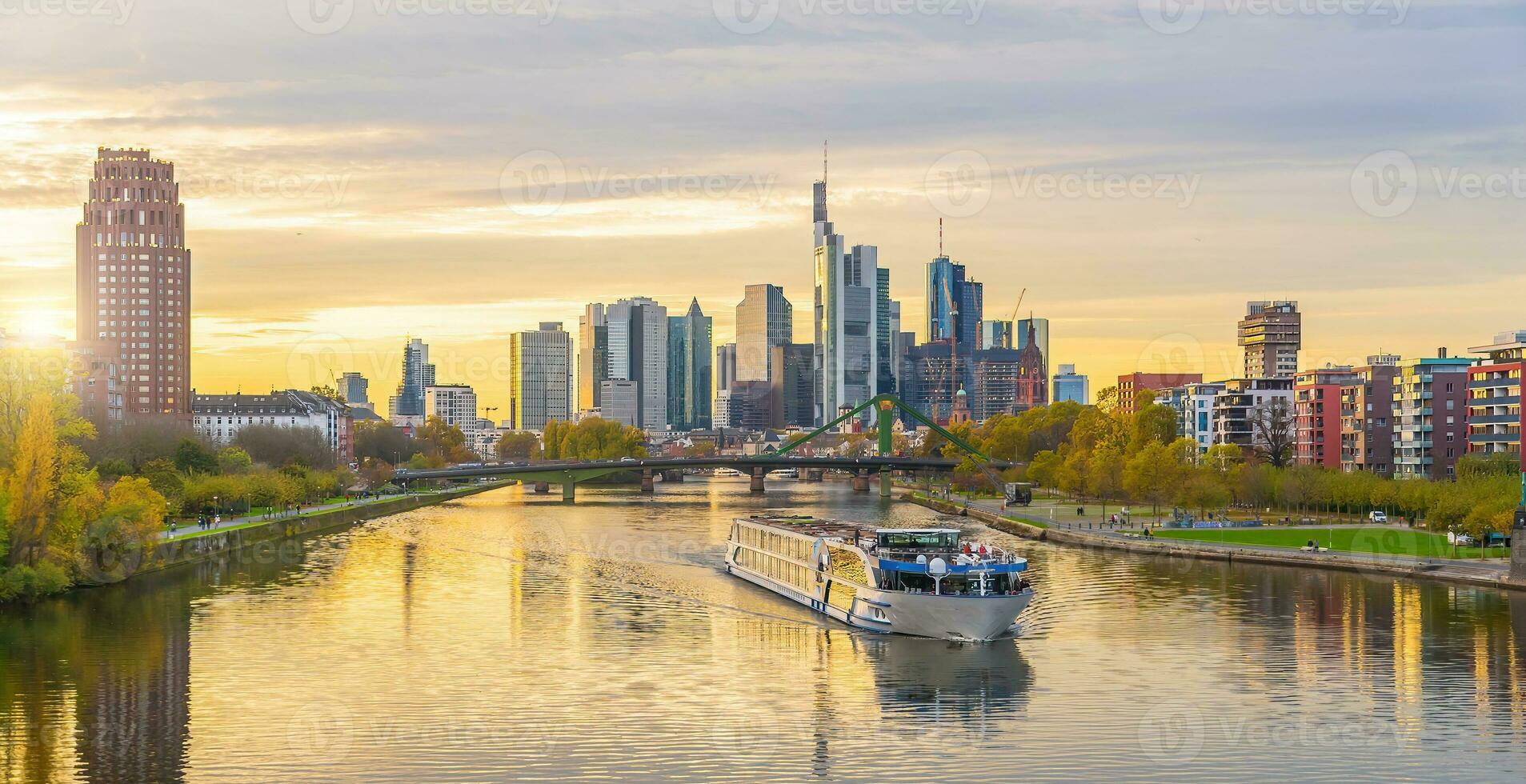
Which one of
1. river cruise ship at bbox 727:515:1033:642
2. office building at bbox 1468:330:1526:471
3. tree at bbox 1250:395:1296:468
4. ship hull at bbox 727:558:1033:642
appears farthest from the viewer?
tree at bbox 1250:395:1296:468

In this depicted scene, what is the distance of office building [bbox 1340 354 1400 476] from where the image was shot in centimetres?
10544

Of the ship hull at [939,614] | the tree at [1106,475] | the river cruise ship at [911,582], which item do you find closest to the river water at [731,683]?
the ship hull at [939,614]

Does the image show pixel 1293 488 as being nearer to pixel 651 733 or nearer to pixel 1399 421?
pixel 1399 421

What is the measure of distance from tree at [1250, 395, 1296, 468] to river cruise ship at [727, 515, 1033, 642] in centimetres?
6403

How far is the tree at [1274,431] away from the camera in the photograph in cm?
11606

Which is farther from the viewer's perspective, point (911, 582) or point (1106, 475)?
point (1106, 475)

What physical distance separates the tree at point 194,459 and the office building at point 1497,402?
7060cm

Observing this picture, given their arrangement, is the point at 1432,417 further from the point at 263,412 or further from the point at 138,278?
the point at 263,412

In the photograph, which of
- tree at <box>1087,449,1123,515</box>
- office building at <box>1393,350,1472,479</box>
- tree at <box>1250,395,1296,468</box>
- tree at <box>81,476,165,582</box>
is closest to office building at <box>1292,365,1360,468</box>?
tree at <box>1250,395,1296,468</box>

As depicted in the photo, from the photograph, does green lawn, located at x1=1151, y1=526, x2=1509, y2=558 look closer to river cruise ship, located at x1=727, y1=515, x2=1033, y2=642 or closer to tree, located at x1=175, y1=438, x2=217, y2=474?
river cruise ship, located at x1=727, y1=515, x2=1033, y2=642

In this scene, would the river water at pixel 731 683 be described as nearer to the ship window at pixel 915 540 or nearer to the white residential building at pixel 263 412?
the ship window at pixel 915 540

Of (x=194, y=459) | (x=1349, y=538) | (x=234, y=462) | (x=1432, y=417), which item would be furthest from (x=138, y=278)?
(x=1349, y=538)

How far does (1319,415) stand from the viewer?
4557 inches

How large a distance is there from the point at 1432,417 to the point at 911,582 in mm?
65739
